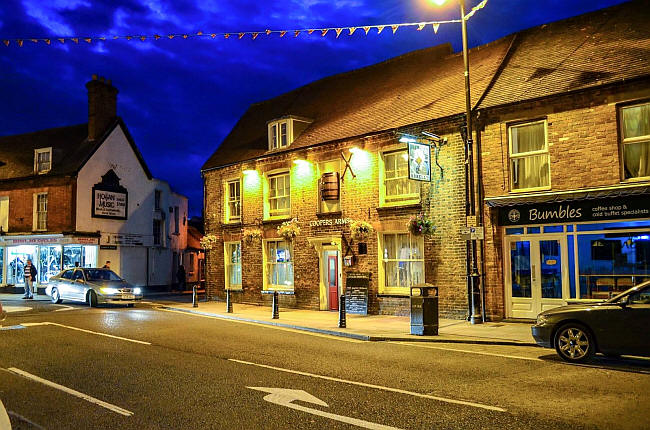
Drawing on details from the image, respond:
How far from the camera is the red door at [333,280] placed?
20812 mm

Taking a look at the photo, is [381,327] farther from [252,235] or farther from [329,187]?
[252,235]

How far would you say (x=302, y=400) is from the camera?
738cm

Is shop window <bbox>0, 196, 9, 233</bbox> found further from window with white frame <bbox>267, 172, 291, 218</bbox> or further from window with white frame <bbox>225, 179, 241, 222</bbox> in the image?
window with white frame <bbox>267, 172, 291, 218</bbox>

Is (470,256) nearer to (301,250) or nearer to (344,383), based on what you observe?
(301,250)

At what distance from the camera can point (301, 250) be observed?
848 inches

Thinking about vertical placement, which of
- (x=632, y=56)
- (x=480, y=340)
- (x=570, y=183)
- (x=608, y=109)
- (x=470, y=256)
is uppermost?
(x=632, y=56)

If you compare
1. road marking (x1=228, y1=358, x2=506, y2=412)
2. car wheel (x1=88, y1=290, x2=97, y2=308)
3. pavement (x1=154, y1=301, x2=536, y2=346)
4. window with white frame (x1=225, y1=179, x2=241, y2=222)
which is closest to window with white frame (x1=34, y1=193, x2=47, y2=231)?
car wheel (x1=88, y1=290, x2=97, y2=308)

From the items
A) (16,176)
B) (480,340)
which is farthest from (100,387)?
(16,176)

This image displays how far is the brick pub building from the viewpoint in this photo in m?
14.6

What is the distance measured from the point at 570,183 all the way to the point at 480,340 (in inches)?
199

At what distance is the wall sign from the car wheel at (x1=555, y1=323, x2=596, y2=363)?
4.93m

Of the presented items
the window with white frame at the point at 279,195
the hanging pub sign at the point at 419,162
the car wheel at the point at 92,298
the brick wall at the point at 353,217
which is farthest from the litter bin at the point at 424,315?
the car wheel at the point at 92,298

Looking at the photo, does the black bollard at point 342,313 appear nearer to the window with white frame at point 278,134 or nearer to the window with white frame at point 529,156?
the window with white frame at point 529,156

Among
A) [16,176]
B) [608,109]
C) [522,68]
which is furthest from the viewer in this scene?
[16,176]
